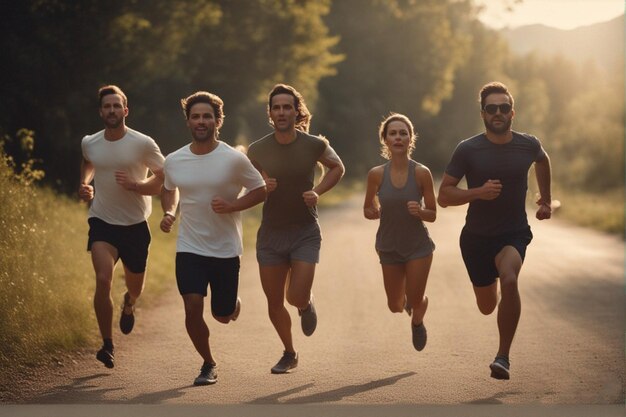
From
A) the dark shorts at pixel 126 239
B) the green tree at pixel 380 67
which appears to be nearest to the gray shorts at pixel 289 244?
the dark shorts at pixel 126 239

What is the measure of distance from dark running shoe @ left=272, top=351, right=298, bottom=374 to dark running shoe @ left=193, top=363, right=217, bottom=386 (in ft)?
2.06

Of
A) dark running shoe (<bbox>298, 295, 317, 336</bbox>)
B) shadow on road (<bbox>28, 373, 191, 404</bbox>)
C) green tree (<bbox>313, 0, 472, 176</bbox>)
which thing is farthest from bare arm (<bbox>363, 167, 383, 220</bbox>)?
green tree (<bbox>313, 0, 472, 176</bbox>)

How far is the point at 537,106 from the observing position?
57.7m

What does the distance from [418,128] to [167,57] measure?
91.4 ft

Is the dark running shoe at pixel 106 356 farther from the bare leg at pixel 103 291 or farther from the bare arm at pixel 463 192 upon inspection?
the bare arm at pixel 463 192

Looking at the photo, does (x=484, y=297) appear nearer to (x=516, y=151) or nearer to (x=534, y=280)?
(x=516, y=151)

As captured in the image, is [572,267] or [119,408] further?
[572,267]

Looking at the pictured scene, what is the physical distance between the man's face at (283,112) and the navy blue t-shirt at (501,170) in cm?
121

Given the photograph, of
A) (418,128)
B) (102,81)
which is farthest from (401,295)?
(418,128)

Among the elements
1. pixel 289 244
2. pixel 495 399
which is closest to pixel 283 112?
pixel 289 244

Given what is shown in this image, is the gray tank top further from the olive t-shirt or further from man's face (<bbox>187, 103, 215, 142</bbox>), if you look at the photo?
man's face (<bbox>187, 103, 215, 142</bbox>)

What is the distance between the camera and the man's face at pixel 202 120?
26.7 ft

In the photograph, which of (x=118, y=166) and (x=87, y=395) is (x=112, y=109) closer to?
(x=118, y=166)

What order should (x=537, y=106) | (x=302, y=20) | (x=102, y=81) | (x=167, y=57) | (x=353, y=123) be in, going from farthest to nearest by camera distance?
(x=537, y=106) → (x=353, y=123) → (x=302, y=20) → (x=167, y=57) → (x=102, y=81)
